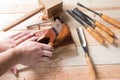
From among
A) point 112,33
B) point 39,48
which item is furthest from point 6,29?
point 112,33

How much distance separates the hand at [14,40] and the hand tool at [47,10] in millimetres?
66

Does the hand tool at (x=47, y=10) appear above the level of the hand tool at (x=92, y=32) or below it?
above

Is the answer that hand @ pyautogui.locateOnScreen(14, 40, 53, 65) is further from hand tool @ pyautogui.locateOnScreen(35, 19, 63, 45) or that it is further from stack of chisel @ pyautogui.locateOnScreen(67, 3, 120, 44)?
stack of chisel @ pyautogui.locateOnScreen(67, 3, 120, 44)

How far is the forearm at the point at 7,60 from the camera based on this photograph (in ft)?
2.61

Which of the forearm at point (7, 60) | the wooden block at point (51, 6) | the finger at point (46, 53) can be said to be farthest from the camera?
the wooden block at point (51, 6)

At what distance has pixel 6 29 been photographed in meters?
1.02

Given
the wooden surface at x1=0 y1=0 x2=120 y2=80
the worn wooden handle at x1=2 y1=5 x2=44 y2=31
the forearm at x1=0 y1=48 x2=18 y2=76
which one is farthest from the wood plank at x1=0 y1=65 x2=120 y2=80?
the worn wooden handle at x1=2 y1=5 x2=44 y2=31

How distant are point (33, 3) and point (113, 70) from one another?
A: 1.63 feet

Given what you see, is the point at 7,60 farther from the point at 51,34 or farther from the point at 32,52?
the point at 51,34

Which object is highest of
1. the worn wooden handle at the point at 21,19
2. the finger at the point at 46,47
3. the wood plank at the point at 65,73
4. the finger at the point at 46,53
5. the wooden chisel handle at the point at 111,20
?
the worn wooden handle at the point at 21,19

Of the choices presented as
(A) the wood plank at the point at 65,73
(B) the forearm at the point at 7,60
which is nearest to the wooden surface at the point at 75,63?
(A) the wood plank at the point at 65,73

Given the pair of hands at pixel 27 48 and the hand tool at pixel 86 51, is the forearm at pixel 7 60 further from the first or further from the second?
the hand tool at pixel 86 51

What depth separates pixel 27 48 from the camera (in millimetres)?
865

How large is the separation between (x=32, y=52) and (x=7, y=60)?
11 centimetres
